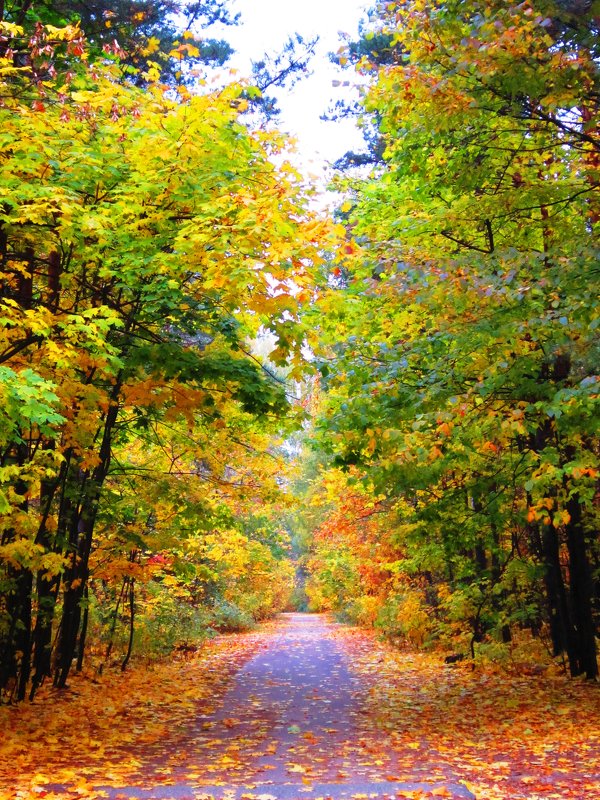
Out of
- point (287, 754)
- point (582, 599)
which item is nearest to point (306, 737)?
point (287, 754)

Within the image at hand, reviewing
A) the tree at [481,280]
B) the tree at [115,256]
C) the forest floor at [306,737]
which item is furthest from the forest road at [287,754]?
the tree at [481,280]

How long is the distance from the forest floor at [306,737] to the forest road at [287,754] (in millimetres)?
16

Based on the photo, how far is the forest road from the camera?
539cm

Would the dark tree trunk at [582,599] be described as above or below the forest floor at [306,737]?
above

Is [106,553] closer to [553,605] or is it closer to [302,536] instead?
[553,605]

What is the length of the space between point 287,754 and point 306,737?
933mm

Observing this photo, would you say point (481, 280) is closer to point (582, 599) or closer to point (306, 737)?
point (306, 737)

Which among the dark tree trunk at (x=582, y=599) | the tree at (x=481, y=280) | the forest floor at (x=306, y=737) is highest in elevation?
the tree at (x=481, y=280)

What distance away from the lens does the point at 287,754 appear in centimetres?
702

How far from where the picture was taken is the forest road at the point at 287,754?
5395 mm

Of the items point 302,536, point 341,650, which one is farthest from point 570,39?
point 302,536

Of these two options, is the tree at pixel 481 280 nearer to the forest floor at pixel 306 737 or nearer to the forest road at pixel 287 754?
the forest floor at pixel 306 737

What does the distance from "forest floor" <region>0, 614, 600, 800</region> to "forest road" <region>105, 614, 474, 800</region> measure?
0.05 ft

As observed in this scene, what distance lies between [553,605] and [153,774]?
933 cm
